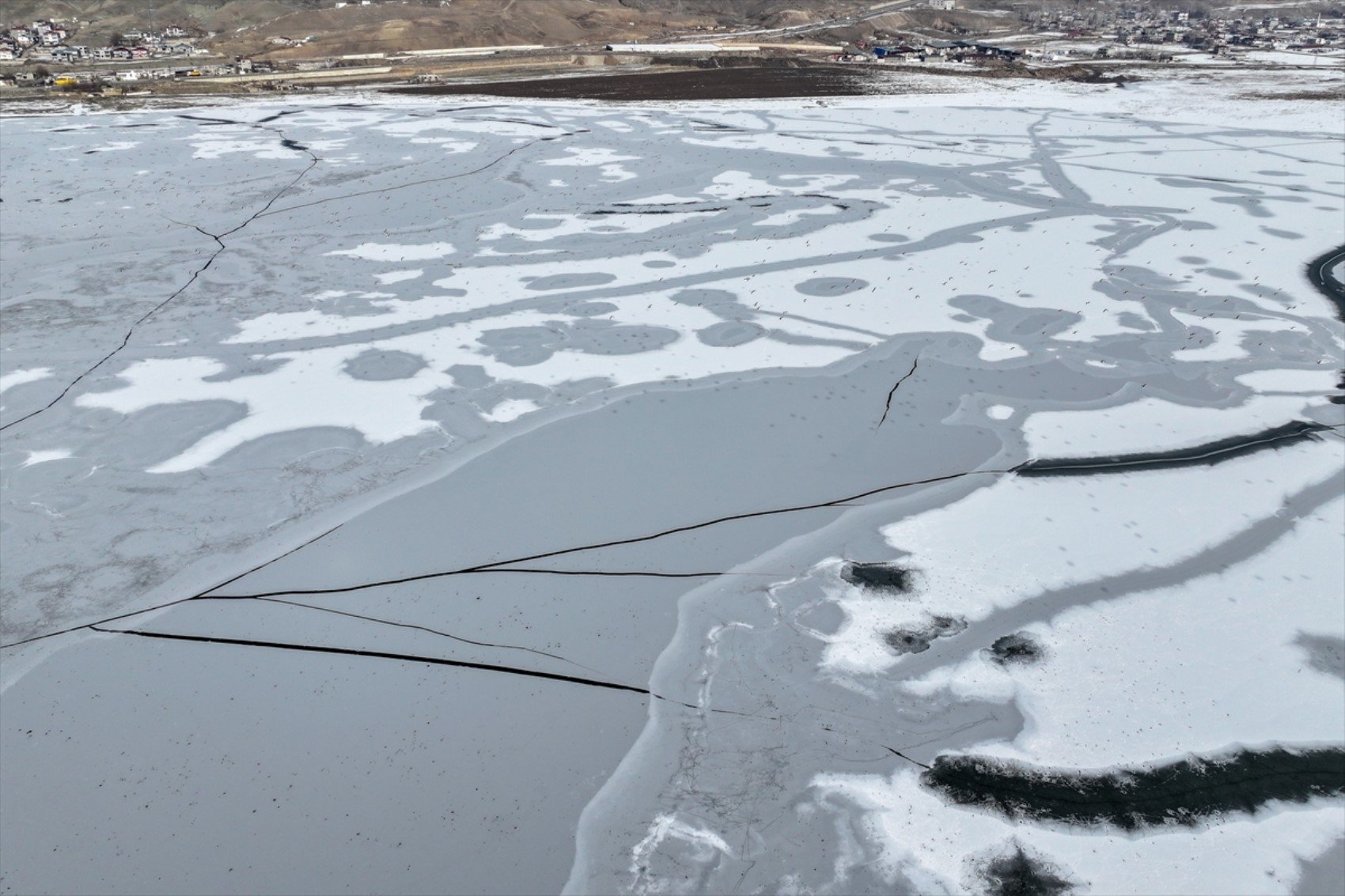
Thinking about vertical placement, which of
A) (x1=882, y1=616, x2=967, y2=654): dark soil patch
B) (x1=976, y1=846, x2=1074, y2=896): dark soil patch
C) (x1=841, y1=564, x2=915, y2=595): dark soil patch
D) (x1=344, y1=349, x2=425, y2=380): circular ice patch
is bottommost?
(x1=976, y1=846, x2=1074, y2=896): dark soil patch

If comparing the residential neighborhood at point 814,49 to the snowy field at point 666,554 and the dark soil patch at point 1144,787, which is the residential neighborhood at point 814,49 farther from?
the dark soil patch at point 1144,787

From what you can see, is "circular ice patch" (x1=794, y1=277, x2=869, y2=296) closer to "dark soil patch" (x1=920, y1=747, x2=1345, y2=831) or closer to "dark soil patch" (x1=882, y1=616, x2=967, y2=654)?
"dark soil patch" (x1=882, y1=616, x2=967, y2=654)

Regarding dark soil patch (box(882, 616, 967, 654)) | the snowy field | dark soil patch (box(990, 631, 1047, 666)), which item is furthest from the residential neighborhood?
dark soil patch (box(990, 631, 1047, 666))

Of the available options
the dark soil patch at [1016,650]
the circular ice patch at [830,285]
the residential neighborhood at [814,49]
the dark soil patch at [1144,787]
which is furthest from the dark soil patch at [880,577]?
the residential neighborhood at [814,49]

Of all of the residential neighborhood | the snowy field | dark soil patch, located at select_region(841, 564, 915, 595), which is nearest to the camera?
the snowy field

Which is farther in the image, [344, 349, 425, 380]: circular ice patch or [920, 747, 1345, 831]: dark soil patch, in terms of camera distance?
[344, 349, 425, 380]: circular ice patch

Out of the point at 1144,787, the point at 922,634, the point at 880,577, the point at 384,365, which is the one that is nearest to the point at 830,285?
the point at 384,365

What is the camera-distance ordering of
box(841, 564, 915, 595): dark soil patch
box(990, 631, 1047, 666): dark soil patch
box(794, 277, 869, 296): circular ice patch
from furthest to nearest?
1. box(794, 277, 869, 296): circular ice patch
2. box(841, 564, 915, 595): dark soil patch
3. box(990, 631, 1047, 666): dark soil patch
